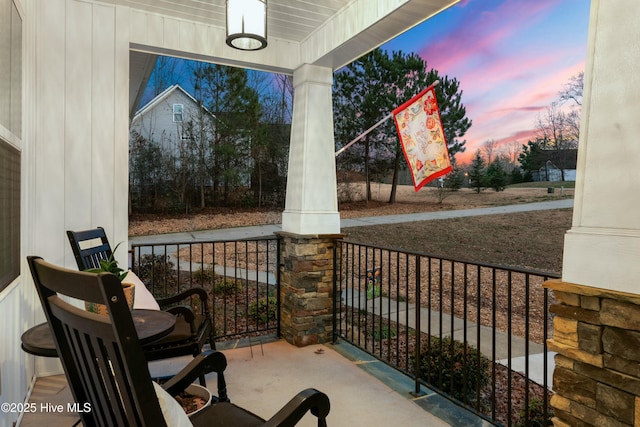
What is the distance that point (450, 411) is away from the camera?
2.12 metres

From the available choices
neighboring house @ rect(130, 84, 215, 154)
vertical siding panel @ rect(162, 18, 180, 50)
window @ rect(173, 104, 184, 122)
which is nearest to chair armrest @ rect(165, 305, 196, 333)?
vertical siding panel @ rect(162, 18, 180, 50)

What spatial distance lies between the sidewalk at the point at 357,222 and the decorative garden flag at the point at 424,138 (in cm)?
181

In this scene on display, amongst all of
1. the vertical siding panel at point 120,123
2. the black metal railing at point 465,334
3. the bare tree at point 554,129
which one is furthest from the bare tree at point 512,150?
the vertical siding panel at point 120,123

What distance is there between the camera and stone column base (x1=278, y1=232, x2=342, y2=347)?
311 cm

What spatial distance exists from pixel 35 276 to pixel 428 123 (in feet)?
8.50

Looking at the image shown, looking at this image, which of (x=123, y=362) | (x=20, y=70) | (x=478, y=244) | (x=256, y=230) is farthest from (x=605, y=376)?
(x=256, y=230)

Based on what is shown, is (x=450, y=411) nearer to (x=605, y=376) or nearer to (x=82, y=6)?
(x=605, y=376)

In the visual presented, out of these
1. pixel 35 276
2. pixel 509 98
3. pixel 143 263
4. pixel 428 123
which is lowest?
pixel 143 263

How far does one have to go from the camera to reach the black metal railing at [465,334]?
2094 mm

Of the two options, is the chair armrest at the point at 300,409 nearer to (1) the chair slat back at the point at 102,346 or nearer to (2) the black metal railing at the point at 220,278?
(1) the chair slat back at the point at 102,346

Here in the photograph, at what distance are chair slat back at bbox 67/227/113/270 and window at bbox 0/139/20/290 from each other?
272 mm

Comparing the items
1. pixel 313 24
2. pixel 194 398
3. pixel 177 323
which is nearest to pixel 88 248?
pixel 177 323

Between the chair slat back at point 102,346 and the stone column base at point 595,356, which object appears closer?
the chair slat back at point 102,346

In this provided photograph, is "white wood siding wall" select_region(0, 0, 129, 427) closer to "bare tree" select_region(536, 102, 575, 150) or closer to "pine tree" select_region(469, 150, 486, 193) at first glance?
"pine tree" select_region(469, 150, 486, 193)
